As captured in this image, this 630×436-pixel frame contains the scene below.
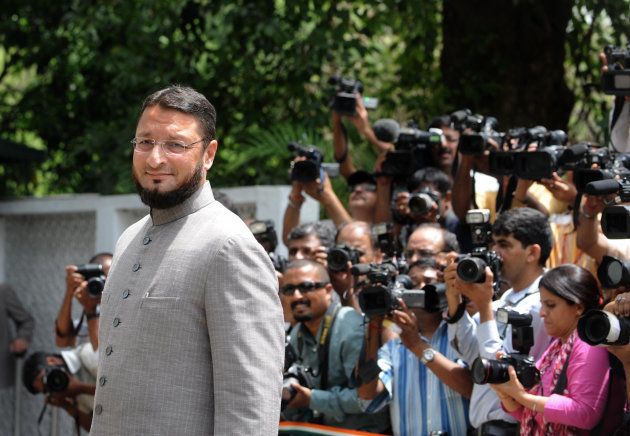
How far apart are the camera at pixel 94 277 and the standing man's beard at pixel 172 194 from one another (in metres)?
3.61

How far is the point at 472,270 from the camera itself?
499 centimetres

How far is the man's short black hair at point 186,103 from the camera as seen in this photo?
11.0ft

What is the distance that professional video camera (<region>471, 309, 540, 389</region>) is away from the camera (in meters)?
4.78

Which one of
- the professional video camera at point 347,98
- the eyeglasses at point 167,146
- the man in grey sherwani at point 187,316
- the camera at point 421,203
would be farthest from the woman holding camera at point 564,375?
the professional video camera at point 347,98

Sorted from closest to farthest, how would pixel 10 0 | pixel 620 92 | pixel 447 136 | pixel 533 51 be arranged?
pixel 620 92 → pixel 447 136 → pixel 533 51 → pixel 10 0

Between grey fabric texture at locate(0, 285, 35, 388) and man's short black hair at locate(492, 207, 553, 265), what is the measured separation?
4660mm

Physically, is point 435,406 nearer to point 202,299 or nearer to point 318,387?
point 318,387

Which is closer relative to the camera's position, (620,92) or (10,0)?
(620,92)

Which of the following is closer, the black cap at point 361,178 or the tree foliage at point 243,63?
the black cap at point 361,178

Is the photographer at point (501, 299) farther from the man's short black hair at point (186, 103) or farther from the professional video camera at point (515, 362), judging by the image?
the man's short black hair at point (186, 103)

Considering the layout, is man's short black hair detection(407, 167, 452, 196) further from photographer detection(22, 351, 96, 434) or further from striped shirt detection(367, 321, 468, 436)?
photographer detection(22, 351, 96, 434)

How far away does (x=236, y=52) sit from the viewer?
32.5ft

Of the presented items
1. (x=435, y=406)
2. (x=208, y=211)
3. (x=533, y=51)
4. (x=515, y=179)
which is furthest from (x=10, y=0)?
(x=208, y=211)

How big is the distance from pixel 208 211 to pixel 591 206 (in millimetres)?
2580
